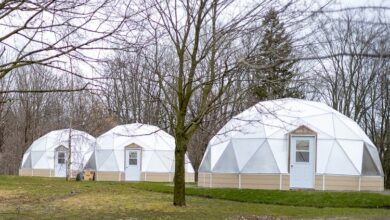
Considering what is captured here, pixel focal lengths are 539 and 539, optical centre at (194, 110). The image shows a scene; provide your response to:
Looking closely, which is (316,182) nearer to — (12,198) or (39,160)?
(12,198)

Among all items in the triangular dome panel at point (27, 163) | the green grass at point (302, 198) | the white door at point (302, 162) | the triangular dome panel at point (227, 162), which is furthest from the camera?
the triangular dome panel at point (27, 163)

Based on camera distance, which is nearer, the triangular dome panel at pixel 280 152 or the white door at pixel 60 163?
the triangular dome panel at pixel 280 152

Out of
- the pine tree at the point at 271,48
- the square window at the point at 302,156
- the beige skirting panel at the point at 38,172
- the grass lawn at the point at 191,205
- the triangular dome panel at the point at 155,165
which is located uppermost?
the pine tree at the point at 271,48

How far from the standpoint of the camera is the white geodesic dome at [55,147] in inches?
1512

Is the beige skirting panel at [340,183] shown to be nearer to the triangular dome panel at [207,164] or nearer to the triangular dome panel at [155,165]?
the triangular dome panel at [207,164]

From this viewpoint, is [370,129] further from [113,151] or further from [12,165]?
[12,165]

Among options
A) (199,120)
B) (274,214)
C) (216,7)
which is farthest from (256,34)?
(274,214)

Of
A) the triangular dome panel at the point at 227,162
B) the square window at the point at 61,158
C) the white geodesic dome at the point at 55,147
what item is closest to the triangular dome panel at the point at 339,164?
the triangular dome panel at the point at 227,162

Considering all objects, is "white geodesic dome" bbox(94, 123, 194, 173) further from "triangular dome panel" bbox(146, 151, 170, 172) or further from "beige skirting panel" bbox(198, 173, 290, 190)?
"beige skirting panel" bbox(198, 173, 290, 190)

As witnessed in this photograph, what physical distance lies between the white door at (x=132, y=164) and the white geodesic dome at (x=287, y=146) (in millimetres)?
10749

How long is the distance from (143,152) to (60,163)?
32.1ft

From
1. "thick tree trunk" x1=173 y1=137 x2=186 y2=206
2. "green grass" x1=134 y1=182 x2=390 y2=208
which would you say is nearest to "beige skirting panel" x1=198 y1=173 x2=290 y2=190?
"green grass" x1=134 y1=182 x2=390 y2=208

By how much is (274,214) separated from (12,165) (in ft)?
146

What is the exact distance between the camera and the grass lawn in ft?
48.4
